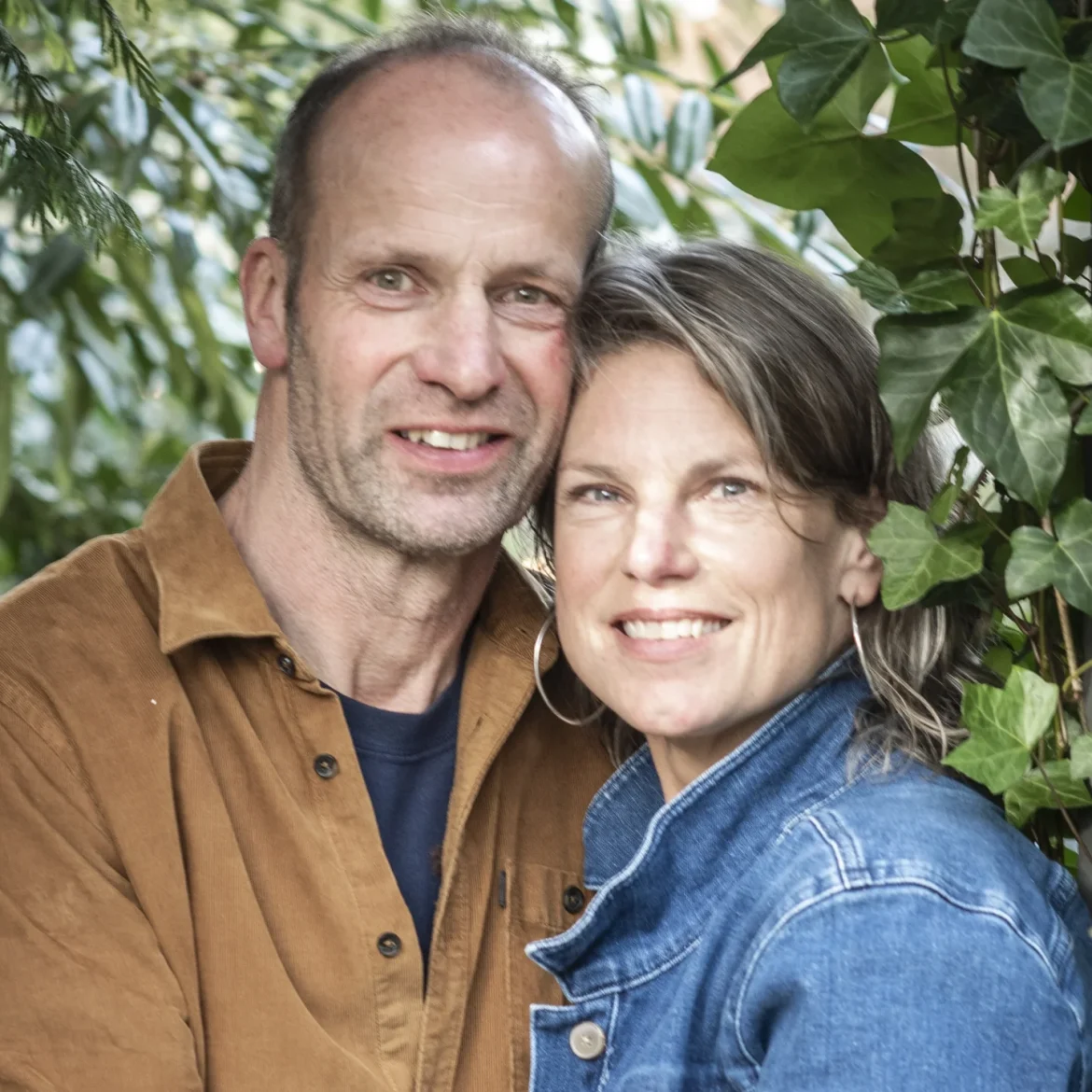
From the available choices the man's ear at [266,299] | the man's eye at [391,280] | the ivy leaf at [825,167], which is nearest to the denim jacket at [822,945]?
the ivy leaf at [825,167]

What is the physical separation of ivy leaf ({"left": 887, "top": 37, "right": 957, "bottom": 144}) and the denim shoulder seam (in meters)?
0.56

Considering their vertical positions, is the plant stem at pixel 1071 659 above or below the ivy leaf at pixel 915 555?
below

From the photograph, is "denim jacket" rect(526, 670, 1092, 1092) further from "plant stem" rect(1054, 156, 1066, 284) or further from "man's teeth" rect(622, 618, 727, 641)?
"plant stem" rect(1054, 156, 1066, 284)

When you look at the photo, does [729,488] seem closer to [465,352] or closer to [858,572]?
[858,572]

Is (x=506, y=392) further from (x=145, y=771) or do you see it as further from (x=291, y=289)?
(x=145, y=771)

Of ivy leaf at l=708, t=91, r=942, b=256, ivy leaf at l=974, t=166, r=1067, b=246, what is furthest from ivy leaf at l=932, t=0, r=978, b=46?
ivy leaf at l=708, t=91, r=942, b=256

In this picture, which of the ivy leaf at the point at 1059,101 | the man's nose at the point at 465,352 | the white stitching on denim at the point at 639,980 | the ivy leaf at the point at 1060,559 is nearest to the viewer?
the ivy leaf at the point at 1059,101

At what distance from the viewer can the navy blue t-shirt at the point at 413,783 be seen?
5.59ft

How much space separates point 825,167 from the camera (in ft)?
4.30

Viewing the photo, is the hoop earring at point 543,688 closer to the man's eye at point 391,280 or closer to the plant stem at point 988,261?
the man's eye at point 391,280

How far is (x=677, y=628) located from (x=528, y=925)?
0.42 meters

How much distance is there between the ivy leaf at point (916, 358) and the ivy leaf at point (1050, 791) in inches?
10.1

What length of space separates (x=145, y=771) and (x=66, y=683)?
0.12 meters

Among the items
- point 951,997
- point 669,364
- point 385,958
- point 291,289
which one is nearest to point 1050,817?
point 951,997
